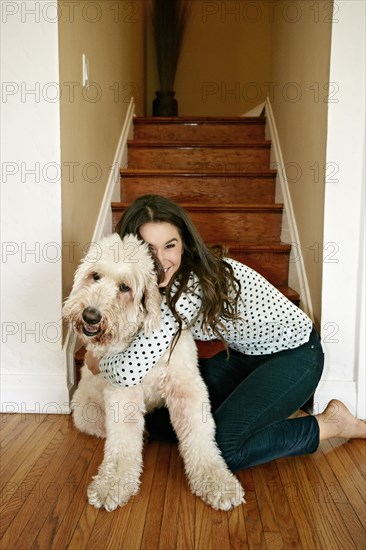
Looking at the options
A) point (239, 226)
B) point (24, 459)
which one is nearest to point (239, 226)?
point (239, 226)

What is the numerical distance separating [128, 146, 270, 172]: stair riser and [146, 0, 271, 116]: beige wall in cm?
161

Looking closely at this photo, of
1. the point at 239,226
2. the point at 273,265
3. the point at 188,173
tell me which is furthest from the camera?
the point at 188,173

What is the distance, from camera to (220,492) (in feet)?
4.93

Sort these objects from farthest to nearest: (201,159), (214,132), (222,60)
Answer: (222,60) → (214,132) → (201,159)

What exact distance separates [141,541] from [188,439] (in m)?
0.33

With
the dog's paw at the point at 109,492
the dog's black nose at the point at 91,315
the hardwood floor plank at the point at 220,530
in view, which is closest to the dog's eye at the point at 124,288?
the dog's black nose at the point at 91,315

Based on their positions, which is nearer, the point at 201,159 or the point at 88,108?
the point at 88,108

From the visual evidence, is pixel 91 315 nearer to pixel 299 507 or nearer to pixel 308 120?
pixel 299 507

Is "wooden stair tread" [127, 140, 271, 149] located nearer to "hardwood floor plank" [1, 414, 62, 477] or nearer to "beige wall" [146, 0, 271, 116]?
"beige wall" [146, 0, 271, 116]

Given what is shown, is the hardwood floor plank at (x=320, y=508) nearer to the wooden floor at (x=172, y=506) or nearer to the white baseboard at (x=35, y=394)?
the wooden floor at (x=172, y=506)

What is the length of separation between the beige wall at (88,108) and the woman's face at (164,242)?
0.71 metres

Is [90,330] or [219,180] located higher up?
[219,180]

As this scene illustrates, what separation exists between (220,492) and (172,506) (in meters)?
0.15

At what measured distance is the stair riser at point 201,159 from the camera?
3.53 metres
